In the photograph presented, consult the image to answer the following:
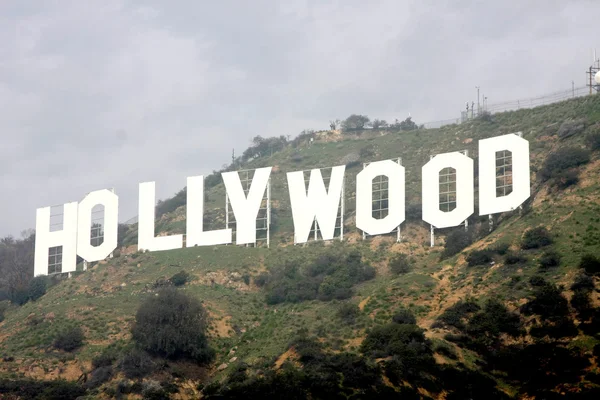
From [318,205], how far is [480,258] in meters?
14.8

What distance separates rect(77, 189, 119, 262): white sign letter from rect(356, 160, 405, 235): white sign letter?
19.4 m

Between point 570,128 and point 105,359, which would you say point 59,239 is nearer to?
point 105,359

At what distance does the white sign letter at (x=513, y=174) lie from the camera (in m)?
56.4

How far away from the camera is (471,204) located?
58.2 m

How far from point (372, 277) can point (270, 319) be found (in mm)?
7354

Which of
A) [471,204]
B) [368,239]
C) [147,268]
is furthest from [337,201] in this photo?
[147,268]

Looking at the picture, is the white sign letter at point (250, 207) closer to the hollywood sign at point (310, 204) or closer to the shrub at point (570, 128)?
the hollywood sign at point (310, 204)

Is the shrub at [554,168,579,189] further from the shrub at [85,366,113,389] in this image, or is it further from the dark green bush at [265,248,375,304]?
the shrub at [85,366,113,389]

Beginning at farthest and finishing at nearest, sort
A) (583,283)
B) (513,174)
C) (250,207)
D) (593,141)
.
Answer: (250,207) → (593,141) → (513,174) → (583,283)

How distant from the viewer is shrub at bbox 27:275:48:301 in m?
67.4

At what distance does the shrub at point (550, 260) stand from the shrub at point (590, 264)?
76.5 inches

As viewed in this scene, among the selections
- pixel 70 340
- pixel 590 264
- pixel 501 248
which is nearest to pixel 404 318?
pixel 501 248

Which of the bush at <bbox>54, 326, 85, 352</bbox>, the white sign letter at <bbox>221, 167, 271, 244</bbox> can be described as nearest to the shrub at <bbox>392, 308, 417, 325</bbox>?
the white sign letter at <bbox>221, 167, 271, 244</bbox>

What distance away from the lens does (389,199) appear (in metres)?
61.5
